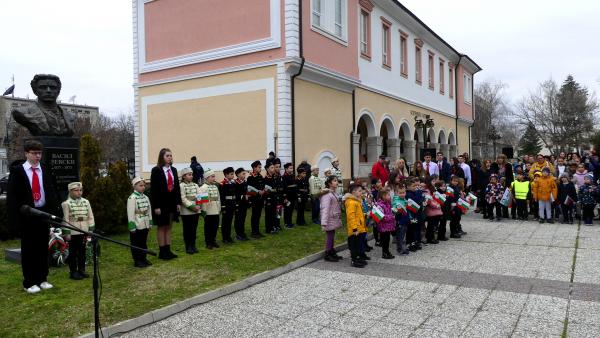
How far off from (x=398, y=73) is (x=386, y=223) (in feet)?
59.5

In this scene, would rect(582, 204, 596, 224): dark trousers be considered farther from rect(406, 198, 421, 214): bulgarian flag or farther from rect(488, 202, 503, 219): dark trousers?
rect(406, 198, 421, 214): bulgarian flag

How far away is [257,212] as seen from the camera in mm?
10812

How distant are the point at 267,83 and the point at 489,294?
1176 cm

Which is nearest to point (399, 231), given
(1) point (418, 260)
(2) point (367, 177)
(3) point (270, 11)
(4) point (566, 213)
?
(1) point (418, 260)

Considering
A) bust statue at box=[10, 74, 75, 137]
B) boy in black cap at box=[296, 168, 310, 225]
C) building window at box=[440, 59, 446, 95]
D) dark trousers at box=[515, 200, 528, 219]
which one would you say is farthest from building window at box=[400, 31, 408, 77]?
bust statue at box=[10, 74, 75, 137]

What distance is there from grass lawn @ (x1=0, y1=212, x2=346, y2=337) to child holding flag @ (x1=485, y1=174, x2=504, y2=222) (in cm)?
649

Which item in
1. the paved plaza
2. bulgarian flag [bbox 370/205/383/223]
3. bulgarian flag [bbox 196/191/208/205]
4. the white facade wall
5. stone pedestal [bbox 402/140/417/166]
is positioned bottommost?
the paved plaza

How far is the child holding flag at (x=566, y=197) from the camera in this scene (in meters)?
13.5

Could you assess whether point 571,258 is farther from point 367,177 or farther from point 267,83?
point 367,177

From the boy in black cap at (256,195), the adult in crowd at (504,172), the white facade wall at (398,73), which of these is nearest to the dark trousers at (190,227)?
the boy in black cap at (256,195)

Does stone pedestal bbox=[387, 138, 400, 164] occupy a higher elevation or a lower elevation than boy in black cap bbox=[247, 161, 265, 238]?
higher

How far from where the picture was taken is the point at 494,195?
14.5 meters

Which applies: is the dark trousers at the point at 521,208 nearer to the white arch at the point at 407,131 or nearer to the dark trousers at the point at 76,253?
the dark trousers at the point at 76,253

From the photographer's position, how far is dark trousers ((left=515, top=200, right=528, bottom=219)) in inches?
563
